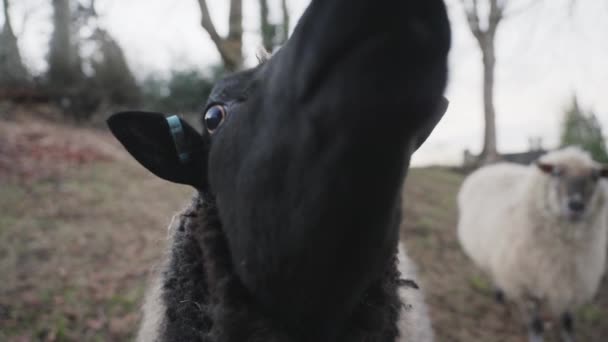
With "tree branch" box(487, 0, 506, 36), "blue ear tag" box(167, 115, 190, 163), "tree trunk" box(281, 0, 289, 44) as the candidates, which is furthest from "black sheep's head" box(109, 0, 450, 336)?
"tree branch" box(487, 0, 506, 36)

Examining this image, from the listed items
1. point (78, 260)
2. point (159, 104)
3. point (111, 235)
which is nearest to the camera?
point (78, 260)

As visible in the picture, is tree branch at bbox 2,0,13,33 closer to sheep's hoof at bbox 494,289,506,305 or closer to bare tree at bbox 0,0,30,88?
bare tree at bbox 0,0,30,88

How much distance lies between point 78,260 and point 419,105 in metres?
5.40

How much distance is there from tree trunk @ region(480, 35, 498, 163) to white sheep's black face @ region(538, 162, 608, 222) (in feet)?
20.0

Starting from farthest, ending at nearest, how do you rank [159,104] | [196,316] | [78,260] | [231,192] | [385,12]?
[159,104] < [78,260] < [196,316] < [231,192] < [385,12]

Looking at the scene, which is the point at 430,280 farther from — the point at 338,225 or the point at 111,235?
the point at 338,225

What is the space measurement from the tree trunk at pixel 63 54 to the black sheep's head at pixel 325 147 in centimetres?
1255

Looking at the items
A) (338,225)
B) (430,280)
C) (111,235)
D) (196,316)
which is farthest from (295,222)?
(430,280)

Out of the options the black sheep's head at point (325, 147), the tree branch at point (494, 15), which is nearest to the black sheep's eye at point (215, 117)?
the black sheep's head at point (325, 147)

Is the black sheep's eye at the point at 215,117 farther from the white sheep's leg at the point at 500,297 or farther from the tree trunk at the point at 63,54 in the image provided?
the tree trunk at the point at 63,54

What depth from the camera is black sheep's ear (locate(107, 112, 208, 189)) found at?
1.69 m

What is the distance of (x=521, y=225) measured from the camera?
524cm

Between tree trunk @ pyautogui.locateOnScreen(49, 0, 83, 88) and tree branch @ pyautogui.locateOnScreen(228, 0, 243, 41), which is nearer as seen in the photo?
tree branch @ pyautogui.locateOnScreen(228, 0, 243, 41)

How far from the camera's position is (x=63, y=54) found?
1211 centimetres
